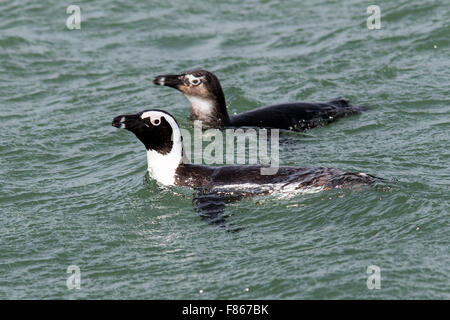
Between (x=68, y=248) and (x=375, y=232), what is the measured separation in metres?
3.46

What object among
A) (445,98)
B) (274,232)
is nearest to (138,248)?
(274,232)

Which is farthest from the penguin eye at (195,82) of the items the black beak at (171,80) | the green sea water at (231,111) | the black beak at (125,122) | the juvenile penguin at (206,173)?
the black beak at (125,122)

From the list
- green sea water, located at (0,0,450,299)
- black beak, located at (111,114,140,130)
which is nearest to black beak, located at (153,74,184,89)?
green sea water, located at (0,0,450,299)

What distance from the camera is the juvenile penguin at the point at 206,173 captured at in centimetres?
1017

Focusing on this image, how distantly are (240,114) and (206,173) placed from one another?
3366mm

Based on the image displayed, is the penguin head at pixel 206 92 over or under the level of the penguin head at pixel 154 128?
over

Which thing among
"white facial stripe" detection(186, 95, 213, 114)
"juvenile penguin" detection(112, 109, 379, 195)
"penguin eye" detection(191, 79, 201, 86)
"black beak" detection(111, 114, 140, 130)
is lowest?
"juvenile penguin" detection(112, 109, 379, 195)

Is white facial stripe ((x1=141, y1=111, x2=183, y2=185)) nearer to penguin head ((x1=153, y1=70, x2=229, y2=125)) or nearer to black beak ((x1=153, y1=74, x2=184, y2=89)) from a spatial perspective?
black beak ((x1=153, y1=74, x2=184, y2=89))

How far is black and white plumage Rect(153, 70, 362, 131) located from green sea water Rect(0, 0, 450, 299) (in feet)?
0.91

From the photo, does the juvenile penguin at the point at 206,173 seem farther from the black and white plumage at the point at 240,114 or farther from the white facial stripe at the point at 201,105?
the white facial stripe at the point at 201,105

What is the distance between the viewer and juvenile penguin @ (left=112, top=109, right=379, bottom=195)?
33.4 feet

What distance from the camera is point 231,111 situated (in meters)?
15.5

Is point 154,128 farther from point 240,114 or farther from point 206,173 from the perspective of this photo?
point 240,114

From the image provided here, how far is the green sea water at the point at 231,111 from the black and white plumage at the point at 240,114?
28 cm
